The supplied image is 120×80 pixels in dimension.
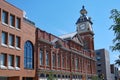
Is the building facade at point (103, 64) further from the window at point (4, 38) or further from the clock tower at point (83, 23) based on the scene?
the window at point (4, 38)

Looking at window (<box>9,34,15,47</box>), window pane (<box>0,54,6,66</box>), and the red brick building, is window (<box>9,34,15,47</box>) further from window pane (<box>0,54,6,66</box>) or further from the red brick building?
window pane (<box>0,54,6,66</box>)

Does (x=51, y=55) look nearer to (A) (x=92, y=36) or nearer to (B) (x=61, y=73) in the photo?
(B) (x=61, y=73)

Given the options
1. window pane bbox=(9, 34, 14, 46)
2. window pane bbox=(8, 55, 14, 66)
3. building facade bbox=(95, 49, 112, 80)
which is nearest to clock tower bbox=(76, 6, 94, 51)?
building facade bbox=(95, 49, 112, 80)

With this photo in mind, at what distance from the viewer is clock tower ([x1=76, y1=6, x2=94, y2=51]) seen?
7438cm

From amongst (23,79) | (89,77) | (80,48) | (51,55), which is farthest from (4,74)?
(89,77)

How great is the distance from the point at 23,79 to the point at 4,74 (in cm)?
611

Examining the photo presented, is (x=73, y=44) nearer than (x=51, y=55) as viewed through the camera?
No

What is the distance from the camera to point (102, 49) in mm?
116062

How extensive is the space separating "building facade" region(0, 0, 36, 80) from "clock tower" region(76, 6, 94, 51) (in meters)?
35.7

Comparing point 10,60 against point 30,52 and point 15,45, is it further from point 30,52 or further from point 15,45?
point 30,52

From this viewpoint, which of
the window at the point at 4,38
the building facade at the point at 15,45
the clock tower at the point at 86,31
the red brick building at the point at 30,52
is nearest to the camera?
the building facade at the point at 15,45

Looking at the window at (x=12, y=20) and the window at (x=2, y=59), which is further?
the window at (x=12, y=20)

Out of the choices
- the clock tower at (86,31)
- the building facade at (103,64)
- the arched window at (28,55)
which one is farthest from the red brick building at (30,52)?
the building facade at (103,64)

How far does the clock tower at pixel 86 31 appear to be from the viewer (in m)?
74.4
